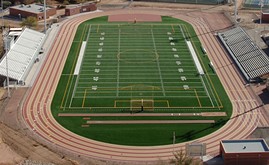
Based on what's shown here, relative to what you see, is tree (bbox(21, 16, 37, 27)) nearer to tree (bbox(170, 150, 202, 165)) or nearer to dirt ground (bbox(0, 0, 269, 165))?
dirt ground (bbox(0, 0, 269, 165))

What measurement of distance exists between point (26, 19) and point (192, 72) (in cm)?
3372

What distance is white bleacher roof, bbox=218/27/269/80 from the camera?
2611 inches

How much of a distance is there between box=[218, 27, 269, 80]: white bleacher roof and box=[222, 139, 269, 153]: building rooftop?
732 inches

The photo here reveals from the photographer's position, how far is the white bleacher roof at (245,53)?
2611 inches

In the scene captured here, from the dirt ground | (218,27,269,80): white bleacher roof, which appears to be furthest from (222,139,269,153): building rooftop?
(218,27,269,80): white bleacher roof

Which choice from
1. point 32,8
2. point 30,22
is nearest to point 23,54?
point 30,22

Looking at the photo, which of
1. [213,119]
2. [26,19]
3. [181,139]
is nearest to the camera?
[181,139]

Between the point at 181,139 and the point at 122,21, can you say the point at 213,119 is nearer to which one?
the point at 181,139

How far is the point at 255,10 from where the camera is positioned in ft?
318

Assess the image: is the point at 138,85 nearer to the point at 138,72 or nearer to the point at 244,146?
the point at 138,72

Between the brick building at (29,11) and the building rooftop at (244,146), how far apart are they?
52735 mm

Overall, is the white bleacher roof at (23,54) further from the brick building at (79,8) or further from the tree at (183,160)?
the tree at (183,160)

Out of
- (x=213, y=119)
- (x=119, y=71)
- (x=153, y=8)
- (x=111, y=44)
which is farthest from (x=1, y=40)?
(x=213, y=119)

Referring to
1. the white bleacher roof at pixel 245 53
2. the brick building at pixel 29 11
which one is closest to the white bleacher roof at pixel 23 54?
the brick building at pixel 29 11
